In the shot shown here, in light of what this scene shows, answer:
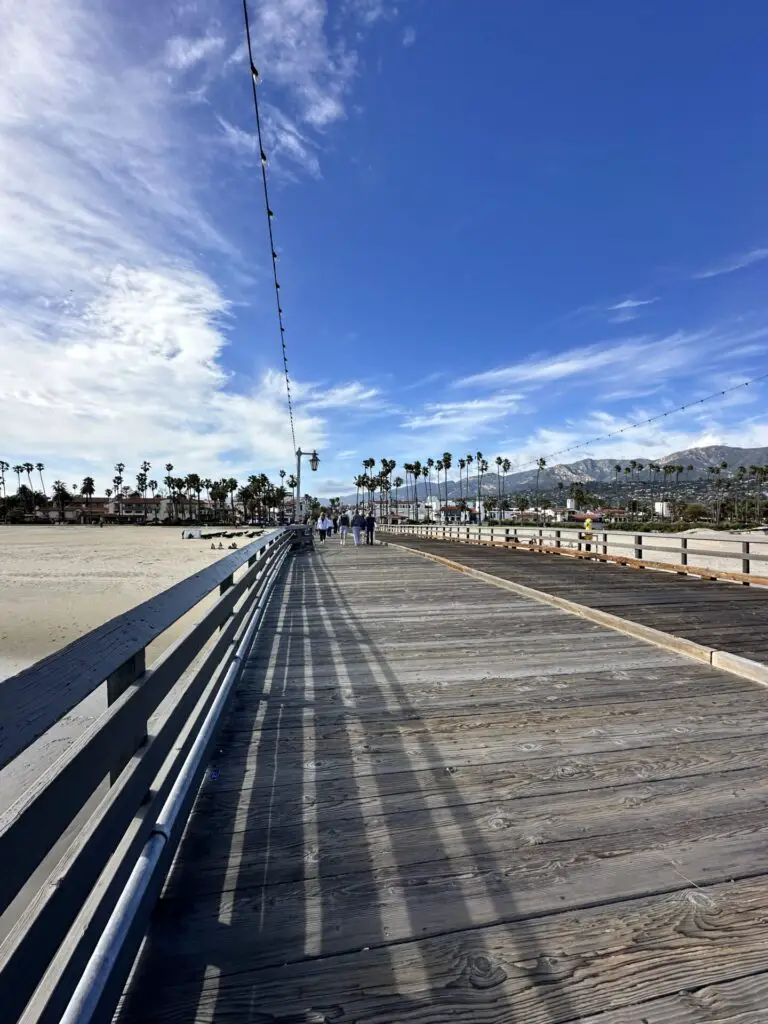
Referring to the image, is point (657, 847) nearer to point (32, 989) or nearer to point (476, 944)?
point (476, 944)

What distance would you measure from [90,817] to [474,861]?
4.75ft

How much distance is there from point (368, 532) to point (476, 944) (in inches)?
929

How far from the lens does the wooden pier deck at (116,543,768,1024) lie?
1661 mm

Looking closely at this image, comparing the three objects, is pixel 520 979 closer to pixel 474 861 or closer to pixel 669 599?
pixel 474 861

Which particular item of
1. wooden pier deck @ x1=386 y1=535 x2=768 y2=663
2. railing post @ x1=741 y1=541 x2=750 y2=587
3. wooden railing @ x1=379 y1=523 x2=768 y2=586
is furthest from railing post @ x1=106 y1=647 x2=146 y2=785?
railing post @ x1=741 y1=541 x2=750 y2=587

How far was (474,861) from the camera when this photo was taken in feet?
7.32

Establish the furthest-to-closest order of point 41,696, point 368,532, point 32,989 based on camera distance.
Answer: point 368,532 < point 41,696 < point 32,989

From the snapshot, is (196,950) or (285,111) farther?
(285,111)

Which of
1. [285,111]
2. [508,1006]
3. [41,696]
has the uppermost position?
[285,111]

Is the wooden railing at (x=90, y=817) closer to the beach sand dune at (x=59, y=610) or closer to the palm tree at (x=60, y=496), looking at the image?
the beach sand dune at (x=59, y=610)

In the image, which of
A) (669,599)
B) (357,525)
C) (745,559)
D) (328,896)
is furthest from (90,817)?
(357,525)

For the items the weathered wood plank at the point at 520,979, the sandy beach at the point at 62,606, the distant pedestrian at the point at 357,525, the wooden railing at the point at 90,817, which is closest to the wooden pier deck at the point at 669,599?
the weathered wood plank at the point at 520,979

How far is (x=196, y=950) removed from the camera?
1.80 meters

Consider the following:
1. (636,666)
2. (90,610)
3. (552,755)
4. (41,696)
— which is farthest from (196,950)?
(90,610)
